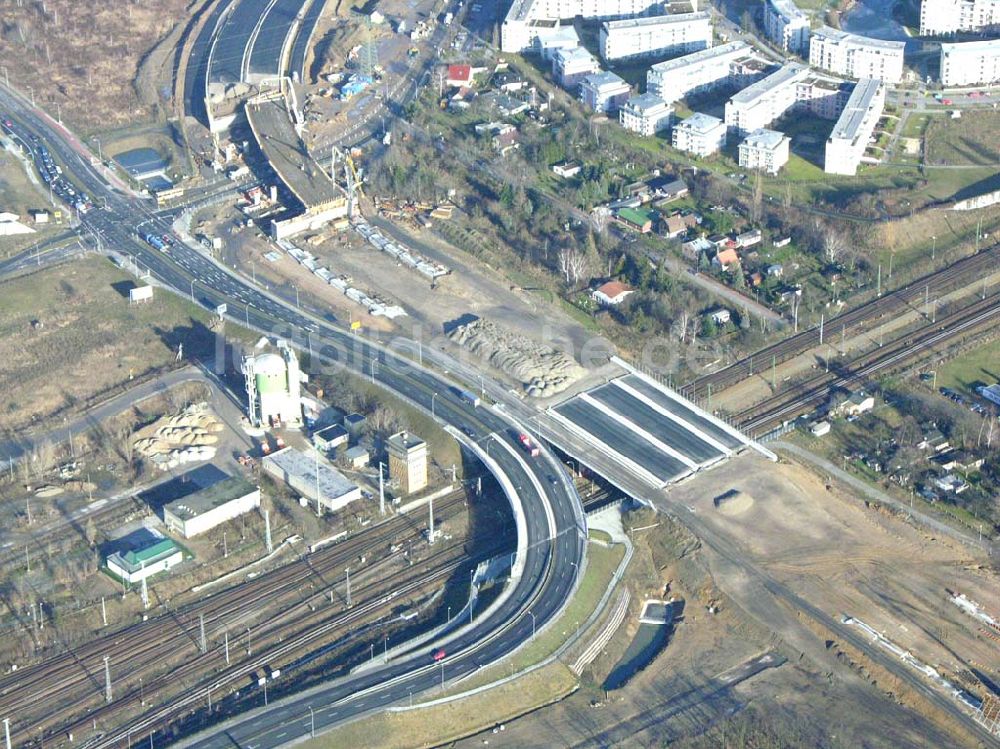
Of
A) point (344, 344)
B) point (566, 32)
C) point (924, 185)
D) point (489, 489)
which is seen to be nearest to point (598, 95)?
point (566, 32)

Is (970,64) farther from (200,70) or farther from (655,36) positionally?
(200,70)

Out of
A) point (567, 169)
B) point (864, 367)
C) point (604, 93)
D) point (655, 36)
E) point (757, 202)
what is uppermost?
point (655, 36)

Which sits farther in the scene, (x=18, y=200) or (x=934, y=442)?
(x=18, y=200)

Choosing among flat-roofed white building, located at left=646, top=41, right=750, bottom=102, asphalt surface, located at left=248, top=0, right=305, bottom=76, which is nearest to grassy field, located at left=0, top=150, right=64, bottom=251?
asphalt surface, located at left=248, top=0, right=305, bottom=76

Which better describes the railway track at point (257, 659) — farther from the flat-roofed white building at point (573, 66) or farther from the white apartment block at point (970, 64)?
the white apartment block at point (970, 64)

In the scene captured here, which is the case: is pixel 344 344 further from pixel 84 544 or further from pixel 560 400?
pixel 84 544

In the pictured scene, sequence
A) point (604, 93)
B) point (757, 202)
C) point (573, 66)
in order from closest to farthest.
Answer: point (757, 202) < point (604, 93) < point (573, 66)

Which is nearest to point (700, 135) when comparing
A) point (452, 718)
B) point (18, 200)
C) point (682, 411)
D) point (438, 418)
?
point (682, 411)

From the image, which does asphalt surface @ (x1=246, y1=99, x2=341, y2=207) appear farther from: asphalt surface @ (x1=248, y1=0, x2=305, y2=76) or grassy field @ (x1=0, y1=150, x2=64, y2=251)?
grassy field @ (x1=0, y1=150, x2=64, y2=251)
